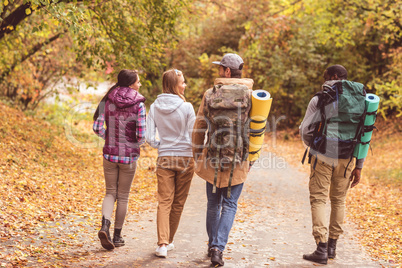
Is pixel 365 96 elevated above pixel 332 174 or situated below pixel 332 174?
above

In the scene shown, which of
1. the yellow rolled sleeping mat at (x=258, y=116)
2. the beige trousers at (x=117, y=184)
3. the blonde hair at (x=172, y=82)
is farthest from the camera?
the beige trousers at (x=117, y=184)

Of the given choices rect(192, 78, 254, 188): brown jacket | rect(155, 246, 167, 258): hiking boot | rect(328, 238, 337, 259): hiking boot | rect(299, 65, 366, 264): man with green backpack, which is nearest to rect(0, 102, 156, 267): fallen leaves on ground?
rect(155, 246, 167, 258): hiking boot

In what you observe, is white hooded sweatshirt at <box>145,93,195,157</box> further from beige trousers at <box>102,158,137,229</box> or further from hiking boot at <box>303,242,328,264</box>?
hiking boot at <box>303,242,328,264</box>

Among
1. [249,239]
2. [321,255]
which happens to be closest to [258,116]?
[321,255]

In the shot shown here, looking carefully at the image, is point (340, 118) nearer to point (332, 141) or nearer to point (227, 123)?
point (332, 141)

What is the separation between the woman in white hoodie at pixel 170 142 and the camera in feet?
15.5

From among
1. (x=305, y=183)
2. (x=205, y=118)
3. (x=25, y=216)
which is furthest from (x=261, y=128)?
(x=305, y=183)

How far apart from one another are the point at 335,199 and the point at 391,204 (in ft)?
15.4

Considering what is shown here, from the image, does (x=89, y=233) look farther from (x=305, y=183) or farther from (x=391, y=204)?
(x=305, y=183)

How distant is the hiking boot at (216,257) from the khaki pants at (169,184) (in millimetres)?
583

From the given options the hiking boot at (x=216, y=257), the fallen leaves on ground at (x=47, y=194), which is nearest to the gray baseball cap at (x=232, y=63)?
the hiking boot at (x=216, y=257)

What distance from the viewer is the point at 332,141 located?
194 inches

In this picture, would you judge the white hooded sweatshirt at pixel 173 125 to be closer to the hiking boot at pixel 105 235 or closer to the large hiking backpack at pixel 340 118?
the hiking boot at pixel 105 235

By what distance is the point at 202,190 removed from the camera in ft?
31.5
